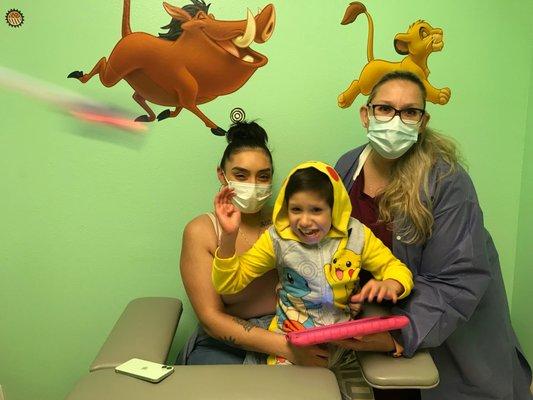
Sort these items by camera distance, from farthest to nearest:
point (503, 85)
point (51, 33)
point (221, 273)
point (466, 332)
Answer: point (503, 85) < point (51, 33) < point (466, 332) < point (221, 273)

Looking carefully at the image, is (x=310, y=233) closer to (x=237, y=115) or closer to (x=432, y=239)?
(x=432, y=239)

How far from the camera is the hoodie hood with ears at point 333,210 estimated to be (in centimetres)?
139

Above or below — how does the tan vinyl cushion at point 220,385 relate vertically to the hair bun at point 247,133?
below

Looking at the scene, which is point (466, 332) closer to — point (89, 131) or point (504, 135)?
point (504, 135)

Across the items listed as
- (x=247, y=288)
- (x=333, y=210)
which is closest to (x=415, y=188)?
(x=333, y=210)

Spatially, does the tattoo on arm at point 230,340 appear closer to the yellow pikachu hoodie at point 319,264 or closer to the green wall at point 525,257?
the yellow pikachu hoodie at point 319,264

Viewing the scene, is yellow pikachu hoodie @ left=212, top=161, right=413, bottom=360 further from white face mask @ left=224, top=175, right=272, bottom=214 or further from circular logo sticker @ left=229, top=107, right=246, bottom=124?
circular logo sticker @ left=229, top=107, right=246, bottom=124

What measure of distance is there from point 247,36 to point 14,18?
2.78ft

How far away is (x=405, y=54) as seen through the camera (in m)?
1.76

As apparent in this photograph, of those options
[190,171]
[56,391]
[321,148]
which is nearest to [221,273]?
[190,171]

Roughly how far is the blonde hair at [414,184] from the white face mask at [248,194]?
1.30ft

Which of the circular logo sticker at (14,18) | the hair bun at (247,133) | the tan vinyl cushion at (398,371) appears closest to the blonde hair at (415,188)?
the tan vinyl cushion at (398,371)

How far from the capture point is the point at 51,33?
1.67m

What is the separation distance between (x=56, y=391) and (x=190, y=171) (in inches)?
45.0
